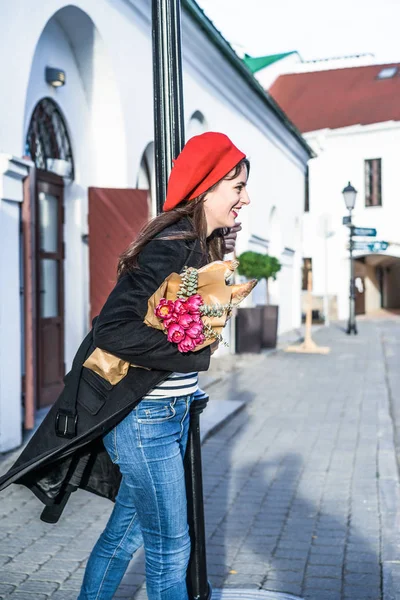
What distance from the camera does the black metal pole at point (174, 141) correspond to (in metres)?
2.81

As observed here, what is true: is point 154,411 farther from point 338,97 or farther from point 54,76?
point 338,97

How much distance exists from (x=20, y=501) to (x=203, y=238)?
3340 mm

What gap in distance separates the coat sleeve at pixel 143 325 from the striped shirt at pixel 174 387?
0.37 ft

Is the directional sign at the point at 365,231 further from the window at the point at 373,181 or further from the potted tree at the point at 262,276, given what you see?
the window at the point at 373,181

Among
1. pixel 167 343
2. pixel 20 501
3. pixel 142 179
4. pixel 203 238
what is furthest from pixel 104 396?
pixel 142 179

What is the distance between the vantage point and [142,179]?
Result: 1068 cm

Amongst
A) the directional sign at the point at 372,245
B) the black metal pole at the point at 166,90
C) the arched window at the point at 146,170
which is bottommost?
the black metal pole at the point at 166,90

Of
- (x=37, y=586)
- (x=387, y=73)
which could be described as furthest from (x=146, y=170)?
(x=387, y=73)

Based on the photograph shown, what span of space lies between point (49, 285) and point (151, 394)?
624 cm

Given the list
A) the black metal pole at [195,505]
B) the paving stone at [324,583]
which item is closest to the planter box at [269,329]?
the paving stone at [324,583]

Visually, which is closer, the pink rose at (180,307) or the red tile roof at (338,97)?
the pink rose at (180,307)

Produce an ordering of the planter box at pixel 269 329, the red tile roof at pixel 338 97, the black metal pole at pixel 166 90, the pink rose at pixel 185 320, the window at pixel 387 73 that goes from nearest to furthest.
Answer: the pink rose at pixel 185 320, the black metal pole at pixel 166 90, the planter box at pixel 269 329, the red tile roof at pixel 338 97, the window at pixel 387 73

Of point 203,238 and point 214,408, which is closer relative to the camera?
point 203,238

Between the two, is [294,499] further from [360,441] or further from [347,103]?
[347,103]
